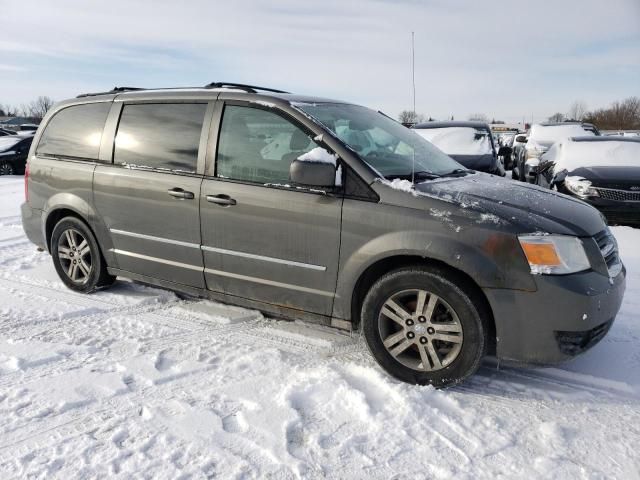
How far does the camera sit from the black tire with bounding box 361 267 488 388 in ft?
9.50

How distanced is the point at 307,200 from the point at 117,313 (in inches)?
78.0

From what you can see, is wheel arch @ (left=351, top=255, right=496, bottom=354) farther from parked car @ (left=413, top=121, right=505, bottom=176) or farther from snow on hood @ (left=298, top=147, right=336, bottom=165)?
parked car @ (left=413, top=121, right=505, bottom=176)

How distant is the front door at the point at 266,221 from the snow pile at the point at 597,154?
595 cm

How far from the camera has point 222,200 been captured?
3.59 meters

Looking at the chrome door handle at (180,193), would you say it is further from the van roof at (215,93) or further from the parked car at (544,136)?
the parked car at (544,136)

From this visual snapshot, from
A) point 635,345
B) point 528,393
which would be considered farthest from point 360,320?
point 635,345

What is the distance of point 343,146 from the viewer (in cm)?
328

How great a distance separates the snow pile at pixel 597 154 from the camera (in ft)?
26.3

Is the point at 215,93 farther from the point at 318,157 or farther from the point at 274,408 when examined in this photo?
the point at 274,408

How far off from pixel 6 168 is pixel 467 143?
44.1ft

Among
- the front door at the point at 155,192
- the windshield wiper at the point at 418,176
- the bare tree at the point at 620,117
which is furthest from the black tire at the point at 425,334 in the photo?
the bare tree at the point at 620,117

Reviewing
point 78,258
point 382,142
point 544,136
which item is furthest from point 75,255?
point 544,136

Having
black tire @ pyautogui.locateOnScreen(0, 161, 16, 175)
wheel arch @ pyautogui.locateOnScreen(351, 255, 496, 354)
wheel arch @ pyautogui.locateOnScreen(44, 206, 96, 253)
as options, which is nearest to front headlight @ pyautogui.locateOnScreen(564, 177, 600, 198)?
wheel arch @ pyautogui.locateOnScreen(351, 255, 496, 354)

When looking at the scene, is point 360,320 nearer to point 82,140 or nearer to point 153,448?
point 153,448
